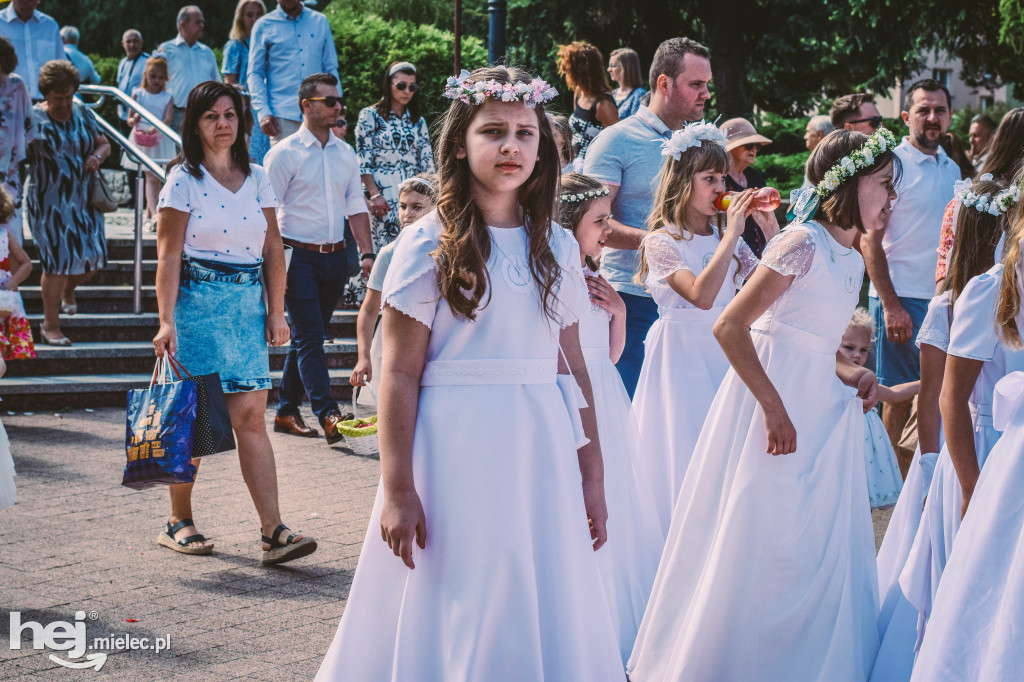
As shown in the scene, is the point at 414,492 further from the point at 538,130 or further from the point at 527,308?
the point at 538,130

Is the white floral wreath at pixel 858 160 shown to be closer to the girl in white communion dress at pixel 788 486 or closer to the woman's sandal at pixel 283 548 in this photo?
the girl in white communion dress at pixel 788 486

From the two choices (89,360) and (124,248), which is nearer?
(89,360)

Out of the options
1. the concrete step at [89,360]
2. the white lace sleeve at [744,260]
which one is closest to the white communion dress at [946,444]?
the white lace sleeve at [744,260]

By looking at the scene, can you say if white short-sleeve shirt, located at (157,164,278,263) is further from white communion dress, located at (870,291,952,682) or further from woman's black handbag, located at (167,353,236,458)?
white communion dress, located at (870,291,952,682)

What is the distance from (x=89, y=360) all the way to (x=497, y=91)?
7799 mm

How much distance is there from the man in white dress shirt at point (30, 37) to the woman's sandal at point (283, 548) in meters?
8.32

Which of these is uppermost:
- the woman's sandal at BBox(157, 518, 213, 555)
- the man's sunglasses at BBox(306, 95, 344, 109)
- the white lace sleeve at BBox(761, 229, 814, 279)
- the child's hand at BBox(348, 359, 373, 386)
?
the man's sunglasses at BBox(306, 95, 344, 109)

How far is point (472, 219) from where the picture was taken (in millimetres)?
3164

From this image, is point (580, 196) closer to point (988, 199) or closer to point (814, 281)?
point (814, 281)

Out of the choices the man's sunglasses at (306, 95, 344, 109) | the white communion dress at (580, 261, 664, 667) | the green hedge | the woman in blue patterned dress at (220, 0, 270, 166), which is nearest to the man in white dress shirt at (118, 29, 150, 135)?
the woman in blue patterned dress at (220, 0, 270, 166)

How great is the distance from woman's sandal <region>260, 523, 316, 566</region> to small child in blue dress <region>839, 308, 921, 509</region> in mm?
2633

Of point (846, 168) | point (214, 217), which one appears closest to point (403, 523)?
point (846, 168)

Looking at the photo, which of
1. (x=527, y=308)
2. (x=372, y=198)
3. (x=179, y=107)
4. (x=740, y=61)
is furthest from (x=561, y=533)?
(x=740, y=61)

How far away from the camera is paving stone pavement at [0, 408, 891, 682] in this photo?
4469 millimetres
